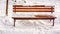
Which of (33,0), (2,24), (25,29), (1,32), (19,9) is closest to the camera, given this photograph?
(1,32)

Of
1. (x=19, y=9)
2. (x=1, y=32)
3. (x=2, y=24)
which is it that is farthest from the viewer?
(x=19, y=9)

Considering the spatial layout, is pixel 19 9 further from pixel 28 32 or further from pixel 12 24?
pixel 28 32

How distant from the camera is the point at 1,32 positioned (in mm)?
5035

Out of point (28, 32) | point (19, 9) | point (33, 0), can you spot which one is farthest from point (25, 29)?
point (33, 0)

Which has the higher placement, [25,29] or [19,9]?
[19,9]

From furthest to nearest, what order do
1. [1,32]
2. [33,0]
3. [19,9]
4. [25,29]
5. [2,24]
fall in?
[33,0] → [19,9] → [2,24] → [25,29] → [1,32]

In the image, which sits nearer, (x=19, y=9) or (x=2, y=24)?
(x=2, y=24)

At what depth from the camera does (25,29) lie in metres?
5.44

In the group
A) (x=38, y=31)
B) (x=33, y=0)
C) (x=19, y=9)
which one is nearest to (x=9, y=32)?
(x=38, y=31)

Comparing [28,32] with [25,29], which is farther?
[25,29]

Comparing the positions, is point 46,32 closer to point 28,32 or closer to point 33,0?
point 28,32

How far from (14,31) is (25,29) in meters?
0.44

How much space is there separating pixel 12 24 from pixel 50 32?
1703 millimetres

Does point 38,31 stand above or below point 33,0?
below
